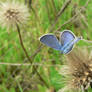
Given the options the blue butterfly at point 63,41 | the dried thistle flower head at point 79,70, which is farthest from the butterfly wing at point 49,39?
the dried thistle flower head at point 79,70

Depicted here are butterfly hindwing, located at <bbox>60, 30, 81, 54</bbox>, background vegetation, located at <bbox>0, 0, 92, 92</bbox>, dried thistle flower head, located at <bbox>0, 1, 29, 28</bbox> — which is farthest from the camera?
background vegetation, located at <bbox>0, 0, 92, 92</bbox>

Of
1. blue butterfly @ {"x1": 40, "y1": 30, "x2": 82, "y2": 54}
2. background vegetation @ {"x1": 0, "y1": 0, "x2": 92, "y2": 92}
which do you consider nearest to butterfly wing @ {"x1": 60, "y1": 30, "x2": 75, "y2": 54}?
blue butterfly @ {"x1": 40, "y1": 30, "x2": 82, "y2": 54}

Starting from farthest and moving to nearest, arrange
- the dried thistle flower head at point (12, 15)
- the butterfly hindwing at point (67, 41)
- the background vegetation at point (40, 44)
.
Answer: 1. the background vegetation at point (40, 44)
2. the dried thistle flower head at point (12, 15)
3. the butterfly hindwing at point (67, 41)

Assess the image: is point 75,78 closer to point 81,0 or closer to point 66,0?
point 66,0

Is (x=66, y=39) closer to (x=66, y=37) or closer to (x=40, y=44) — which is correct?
(x=66, y=37)

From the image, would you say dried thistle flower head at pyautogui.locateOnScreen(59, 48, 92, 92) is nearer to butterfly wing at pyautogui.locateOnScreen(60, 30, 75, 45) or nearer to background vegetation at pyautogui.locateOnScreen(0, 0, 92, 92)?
butterfly wing at pyautogui.locateOnScreen(60, 30, 75, 45)

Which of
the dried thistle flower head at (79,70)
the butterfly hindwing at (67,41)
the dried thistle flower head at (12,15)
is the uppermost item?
the dried thistle flower head at (12,15)

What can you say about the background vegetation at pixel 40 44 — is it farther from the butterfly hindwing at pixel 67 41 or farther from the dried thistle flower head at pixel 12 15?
the butterfly hindwing at pixel 67 41
